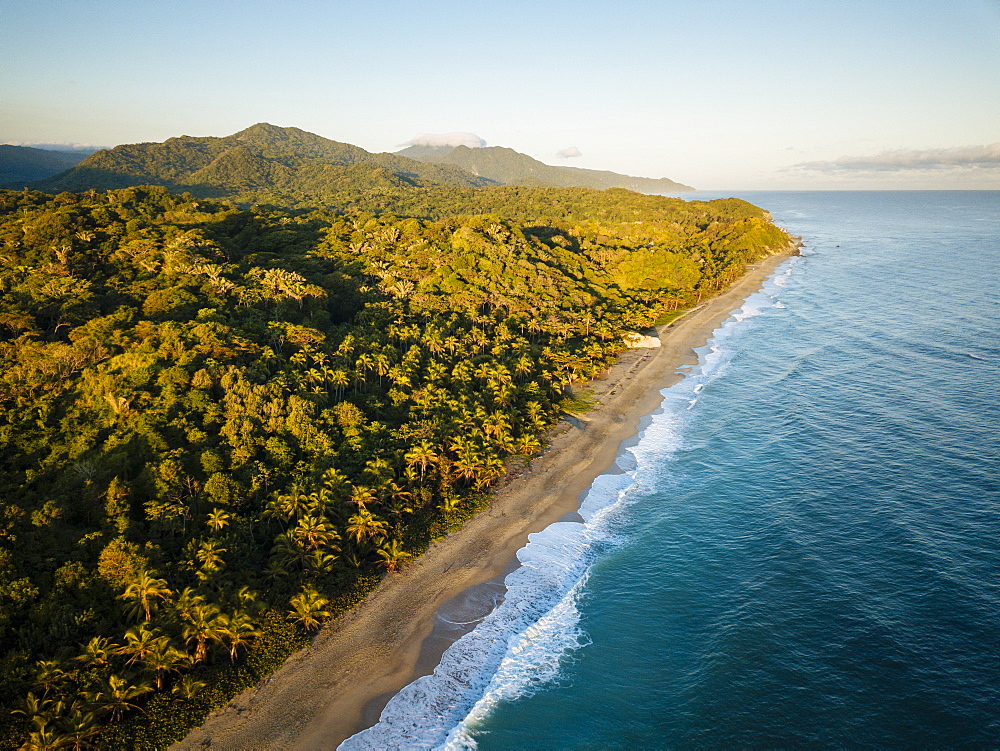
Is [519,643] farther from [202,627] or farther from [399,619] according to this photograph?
[202,627]

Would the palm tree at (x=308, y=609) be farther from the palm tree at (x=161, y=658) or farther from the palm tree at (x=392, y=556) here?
the palm tree at (x=161, y=658)

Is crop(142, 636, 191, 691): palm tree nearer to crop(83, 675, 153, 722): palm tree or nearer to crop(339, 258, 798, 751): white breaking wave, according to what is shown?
crop(83, 675, 153, 722): palm tree

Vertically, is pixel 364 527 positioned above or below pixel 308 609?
above

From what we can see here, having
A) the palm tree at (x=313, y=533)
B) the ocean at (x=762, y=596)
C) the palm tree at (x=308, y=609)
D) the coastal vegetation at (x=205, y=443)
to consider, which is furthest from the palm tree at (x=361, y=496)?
the ocean at (x=762, y=596)

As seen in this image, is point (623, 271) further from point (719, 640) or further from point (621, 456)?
point (719, 640)

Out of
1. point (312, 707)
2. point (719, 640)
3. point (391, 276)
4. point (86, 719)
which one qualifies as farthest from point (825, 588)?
point (391, 276)

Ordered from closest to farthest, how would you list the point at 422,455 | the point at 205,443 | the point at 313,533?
the point at 313,533 < the point at 205,443 < the point at 422,455

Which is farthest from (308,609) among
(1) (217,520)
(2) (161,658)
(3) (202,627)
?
(1) (217,520)

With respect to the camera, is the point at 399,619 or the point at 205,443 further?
the point at 205,443
